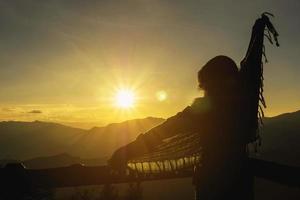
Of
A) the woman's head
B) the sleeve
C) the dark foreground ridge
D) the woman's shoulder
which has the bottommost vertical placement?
the dark foreground ridge

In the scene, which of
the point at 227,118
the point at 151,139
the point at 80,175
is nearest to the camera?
the point at 151,139

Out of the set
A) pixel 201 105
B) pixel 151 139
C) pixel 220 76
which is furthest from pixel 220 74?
pixel 151 139

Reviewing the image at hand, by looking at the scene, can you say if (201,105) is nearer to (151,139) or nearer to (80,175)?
(151,139)

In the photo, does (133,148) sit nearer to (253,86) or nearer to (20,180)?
(20,180)

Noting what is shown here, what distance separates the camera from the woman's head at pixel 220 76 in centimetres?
371

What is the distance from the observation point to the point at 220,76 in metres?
3.71

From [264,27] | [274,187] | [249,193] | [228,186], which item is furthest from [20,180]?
[274,187]

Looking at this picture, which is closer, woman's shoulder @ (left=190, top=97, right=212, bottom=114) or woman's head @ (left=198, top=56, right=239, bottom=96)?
woman's shoulder @ (left=190, top=97, right=212, bottom=114)

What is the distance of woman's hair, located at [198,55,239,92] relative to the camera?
371 centimetres

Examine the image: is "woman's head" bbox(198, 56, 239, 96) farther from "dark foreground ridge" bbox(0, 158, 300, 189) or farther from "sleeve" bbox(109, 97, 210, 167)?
"dark foreground ridge" bbox(0, 158, 300, 189)

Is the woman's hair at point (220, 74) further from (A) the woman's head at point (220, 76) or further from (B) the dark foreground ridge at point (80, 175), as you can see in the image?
(B) the dark foreground ridge at point (80, 175)

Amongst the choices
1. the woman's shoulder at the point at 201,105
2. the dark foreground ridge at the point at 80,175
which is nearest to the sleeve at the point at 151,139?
the woman's shoulder at the point at 201,105

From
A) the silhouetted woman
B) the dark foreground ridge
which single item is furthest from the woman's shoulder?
the dark foreground ridge

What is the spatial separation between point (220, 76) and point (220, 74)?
0.02 metres
